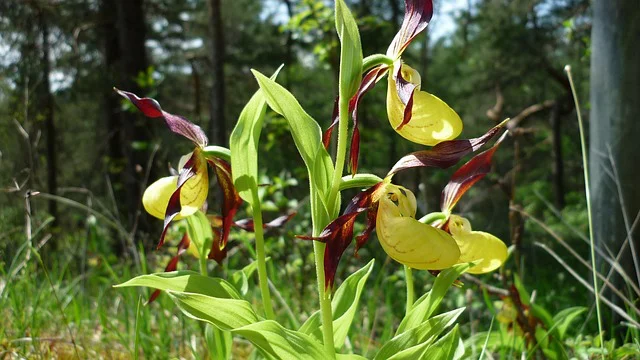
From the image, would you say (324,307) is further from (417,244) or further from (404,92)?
(404,92)

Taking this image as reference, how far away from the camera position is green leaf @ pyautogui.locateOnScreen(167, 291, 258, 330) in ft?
3.08

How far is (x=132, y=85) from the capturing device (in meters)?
5.72

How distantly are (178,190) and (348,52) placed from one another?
39cm

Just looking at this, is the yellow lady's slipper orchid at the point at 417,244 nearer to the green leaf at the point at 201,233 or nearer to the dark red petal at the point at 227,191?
the dark red petal at the point at 227,191

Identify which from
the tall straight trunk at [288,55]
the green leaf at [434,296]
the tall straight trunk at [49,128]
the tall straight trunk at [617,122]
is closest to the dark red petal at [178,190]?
the green leaf at [434,296]

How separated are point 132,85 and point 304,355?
5.24m

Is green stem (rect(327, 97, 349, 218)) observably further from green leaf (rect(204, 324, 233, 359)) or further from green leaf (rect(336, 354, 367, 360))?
green leaf (rect(204, 324, 233, 359))

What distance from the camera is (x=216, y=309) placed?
0.97m

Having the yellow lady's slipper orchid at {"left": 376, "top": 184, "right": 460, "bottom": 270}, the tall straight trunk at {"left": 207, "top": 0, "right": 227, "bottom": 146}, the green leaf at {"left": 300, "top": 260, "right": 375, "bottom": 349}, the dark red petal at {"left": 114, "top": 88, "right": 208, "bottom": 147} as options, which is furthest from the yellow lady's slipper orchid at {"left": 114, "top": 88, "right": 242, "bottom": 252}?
the tall straight trunk at {"left": 207, "top": 0, "right": 227, "bottom": 146}

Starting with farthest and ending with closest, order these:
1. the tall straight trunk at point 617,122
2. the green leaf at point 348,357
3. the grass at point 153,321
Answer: the tall straight trunk at point 617,122 < the grass at point 153,321 < the green leaf at point 348,357

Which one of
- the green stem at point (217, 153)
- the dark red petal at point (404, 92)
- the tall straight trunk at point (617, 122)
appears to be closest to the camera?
the dark red petal at point (404, 92)

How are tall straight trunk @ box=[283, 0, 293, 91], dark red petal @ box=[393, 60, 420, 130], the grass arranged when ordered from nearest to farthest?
dark red petal @ box=[393, 60, 420, 130] < the grass < tall straight trunk @ box=[283, 0, 293, 91]

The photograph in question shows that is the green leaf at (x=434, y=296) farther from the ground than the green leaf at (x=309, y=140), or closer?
closer

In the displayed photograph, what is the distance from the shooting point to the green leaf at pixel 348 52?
0.90m
